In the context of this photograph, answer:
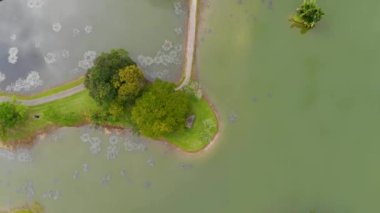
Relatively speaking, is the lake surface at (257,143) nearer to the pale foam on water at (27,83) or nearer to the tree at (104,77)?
the tree at (104,77)

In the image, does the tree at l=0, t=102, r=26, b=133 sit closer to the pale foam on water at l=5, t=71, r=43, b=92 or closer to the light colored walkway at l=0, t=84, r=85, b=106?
the light colored walkway at l=0, t=84, r=85, b=106

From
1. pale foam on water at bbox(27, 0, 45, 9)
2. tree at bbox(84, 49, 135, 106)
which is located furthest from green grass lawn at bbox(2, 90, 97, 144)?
pale foam on water at bbox(27, 0, 45, 9)

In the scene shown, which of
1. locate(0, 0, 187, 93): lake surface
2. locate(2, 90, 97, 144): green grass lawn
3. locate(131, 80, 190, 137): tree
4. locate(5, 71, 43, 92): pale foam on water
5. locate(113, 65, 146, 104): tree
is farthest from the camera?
locate(5, 71, 43, 92): pale foam on water

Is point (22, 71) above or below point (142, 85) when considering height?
below

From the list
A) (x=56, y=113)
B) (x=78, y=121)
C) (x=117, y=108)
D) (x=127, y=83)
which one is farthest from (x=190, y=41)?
(x=56, y=113)

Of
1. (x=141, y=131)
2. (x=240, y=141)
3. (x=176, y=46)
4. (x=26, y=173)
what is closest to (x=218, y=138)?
(x=240, y=141)

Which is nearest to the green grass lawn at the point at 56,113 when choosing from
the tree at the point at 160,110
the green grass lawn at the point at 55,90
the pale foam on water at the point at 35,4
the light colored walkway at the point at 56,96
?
the light colored walkway at the point at 56,96

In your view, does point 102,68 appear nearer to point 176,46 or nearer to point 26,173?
point 176,46
